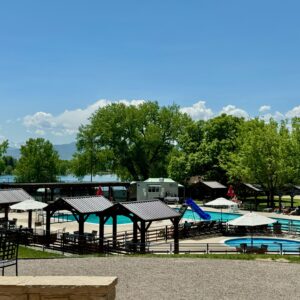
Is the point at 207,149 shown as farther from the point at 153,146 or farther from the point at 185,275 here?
the point at 185,275

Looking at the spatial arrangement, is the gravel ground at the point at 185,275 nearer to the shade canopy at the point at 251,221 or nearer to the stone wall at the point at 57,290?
the stone wall at the point at 57,290

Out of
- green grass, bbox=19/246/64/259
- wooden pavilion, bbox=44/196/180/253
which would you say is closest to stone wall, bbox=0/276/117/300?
green grass, bbox=19/246/64/259

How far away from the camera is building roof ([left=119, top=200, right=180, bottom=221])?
22.7 m

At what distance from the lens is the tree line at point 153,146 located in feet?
202

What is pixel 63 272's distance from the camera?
14.9 m

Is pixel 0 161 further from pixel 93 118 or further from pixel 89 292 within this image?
pixel 89 292

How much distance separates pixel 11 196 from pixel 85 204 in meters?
8.79

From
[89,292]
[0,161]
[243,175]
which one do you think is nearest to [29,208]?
[89,292]

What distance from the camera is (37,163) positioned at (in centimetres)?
8325

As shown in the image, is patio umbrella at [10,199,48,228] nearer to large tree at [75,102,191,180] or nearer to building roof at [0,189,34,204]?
building roof at [0,189,34,204]

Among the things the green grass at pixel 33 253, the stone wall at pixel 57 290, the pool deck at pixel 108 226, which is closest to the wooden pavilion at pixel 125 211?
the green grass at pixel 33 253

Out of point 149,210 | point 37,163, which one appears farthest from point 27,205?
point 37,163

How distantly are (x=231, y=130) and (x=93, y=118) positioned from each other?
2331 cm

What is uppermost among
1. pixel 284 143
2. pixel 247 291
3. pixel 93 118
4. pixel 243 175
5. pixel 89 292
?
pixel 93 118
